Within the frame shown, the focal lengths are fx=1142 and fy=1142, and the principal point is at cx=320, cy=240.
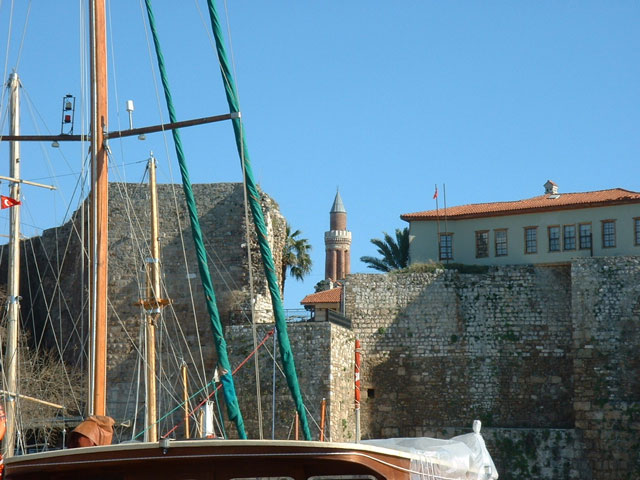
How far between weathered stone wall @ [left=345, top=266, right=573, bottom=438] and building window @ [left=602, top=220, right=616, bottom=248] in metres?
1.60

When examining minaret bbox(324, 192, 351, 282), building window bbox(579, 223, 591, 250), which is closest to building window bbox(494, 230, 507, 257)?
building window bbox(579, 223, 591, 250)

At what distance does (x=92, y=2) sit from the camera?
1546 centimetres

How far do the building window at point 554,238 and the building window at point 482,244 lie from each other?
6.40 ft

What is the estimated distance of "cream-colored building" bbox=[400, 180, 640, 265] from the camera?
109 ft

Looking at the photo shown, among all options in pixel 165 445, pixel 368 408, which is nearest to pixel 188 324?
pixel 368 408

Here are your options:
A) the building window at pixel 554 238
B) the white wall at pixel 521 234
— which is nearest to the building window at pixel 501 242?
the white wall at pixel 521 234

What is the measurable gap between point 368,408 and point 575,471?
238 inches

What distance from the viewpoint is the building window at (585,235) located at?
33469 millimetres

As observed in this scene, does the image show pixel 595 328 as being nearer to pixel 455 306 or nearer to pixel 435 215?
pixel 455 306

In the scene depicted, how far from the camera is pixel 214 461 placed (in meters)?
9.23

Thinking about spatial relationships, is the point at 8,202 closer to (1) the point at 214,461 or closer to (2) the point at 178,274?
(2) the point at 178,274

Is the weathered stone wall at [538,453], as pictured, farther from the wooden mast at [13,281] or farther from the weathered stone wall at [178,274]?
the wooden mast at [13,281]

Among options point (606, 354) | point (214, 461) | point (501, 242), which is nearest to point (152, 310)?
point (606, 354)

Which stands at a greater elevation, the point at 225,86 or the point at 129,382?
the point at 225,86
